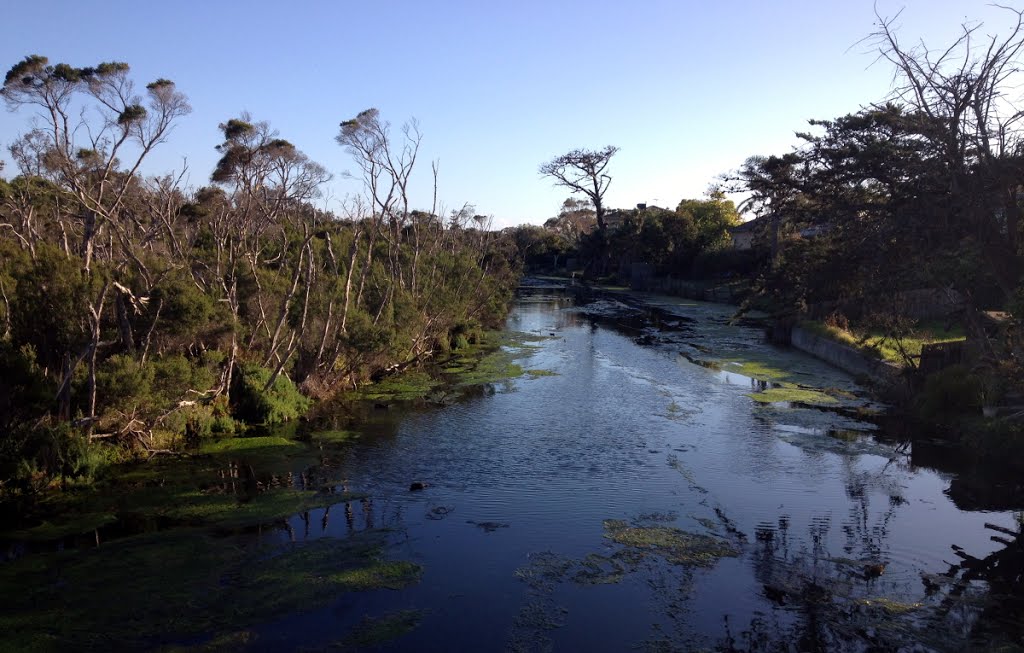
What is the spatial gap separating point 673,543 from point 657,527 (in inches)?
27.4

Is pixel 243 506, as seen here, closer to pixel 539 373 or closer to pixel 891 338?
pixel 539 373

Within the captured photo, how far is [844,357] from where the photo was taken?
28016 mm

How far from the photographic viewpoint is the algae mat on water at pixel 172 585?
927 centimetres

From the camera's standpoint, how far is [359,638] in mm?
9359

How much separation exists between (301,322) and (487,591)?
11947 millimetres

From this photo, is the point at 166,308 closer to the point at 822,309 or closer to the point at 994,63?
the point at 994,63

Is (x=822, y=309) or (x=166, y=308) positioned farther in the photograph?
(x=822, y=309)

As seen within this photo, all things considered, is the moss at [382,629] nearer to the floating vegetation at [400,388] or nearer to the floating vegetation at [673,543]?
the floating vegetation at [673,543]

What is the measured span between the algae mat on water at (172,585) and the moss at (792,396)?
49.5ft

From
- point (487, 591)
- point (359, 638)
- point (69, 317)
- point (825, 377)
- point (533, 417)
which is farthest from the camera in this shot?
point (825, 377)

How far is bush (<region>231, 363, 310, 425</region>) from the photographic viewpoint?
63.8ft

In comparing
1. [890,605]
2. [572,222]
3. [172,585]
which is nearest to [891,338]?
[890,605]

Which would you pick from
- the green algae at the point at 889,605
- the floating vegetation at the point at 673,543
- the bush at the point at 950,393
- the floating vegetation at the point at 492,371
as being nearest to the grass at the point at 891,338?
the bush at the point at 950,393

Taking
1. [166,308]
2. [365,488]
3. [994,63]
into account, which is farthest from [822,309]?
[166,308]
